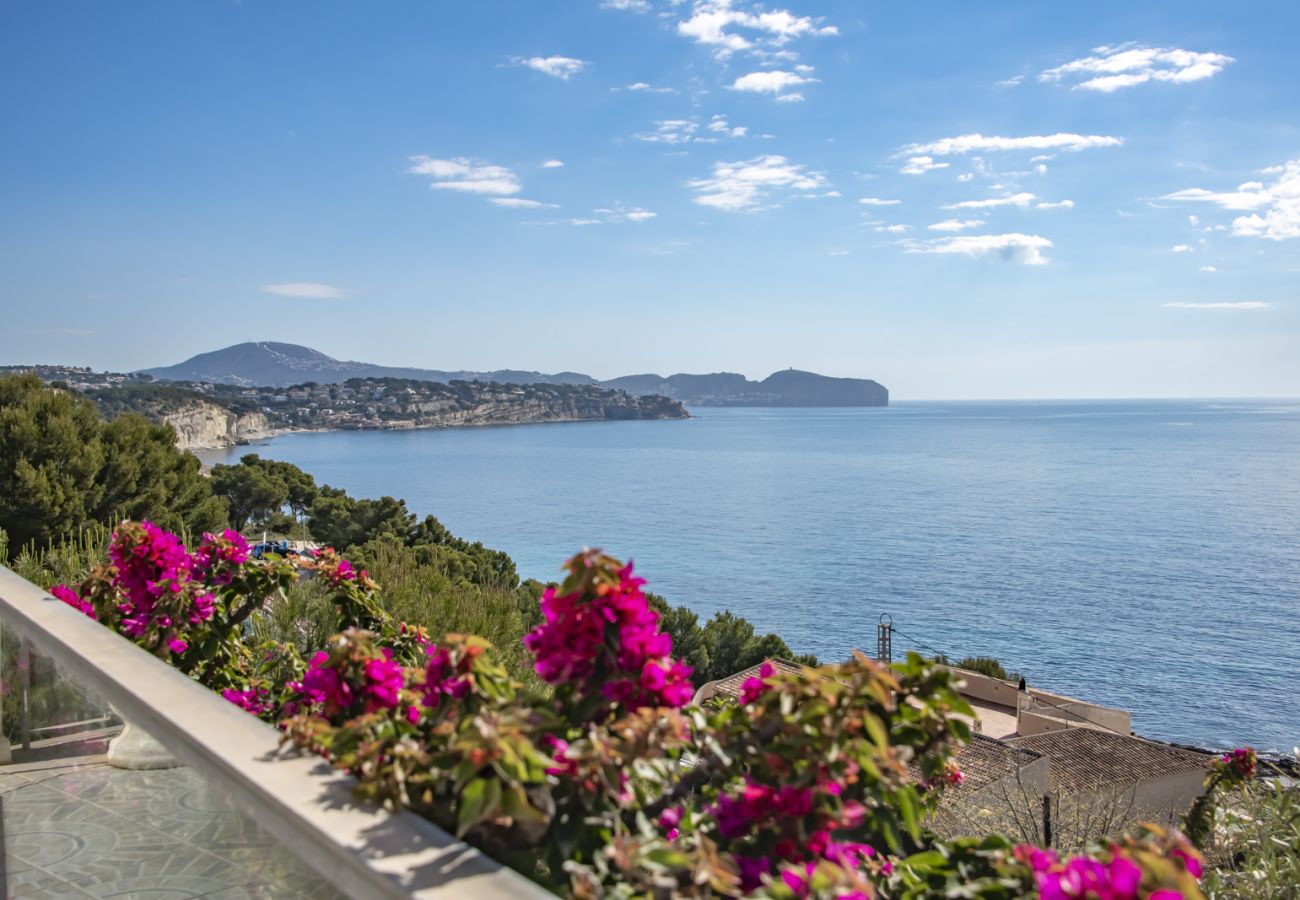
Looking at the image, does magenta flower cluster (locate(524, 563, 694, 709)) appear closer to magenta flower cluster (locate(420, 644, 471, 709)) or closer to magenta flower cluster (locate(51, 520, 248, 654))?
magenta flower cluster (locate(420, 644, 471, 709))

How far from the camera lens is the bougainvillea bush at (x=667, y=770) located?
96 centimetres

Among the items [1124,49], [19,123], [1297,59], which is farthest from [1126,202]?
[19,123]

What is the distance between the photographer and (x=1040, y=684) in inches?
1141

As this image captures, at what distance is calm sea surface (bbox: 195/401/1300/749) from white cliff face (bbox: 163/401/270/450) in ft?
10.7

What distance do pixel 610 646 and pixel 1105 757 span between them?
19.2 meters

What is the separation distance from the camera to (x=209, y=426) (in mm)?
95062

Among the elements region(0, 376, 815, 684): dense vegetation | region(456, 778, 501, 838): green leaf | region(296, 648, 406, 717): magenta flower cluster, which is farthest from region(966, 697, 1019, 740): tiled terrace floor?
region(456, 778, 501, 838): green leaf

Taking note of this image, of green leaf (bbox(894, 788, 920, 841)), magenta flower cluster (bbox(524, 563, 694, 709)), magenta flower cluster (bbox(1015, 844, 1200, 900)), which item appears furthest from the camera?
magenta flower cluster (bbox(524, 563, 694, 709))

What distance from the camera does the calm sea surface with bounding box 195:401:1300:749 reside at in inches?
1225

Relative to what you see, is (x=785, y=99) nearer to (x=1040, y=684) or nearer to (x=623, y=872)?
(x=1040, y=684)

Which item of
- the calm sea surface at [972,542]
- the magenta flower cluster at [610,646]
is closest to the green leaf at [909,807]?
the magenta flower cluster at [610,646]

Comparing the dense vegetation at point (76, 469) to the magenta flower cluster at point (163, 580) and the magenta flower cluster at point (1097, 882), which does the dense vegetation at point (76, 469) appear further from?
the magenta flower cluster at point (1097, 882)

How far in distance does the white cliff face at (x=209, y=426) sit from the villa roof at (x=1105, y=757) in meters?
75.5

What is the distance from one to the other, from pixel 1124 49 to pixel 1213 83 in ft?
84.5
